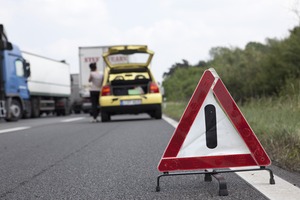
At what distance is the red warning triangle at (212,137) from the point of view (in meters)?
4.06

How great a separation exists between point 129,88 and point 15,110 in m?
6.08

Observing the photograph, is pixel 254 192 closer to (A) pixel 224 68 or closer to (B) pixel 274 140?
(B) pixel 274 140

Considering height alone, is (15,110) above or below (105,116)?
above

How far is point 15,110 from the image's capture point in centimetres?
1992

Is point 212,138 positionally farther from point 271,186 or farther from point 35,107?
point 35,107

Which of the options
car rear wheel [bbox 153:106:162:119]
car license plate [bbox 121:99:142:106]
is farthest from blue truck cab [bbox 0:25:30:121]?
car rear wheel [bbox 153:106:162:119]

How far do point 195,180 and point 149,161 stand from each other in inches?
54.8

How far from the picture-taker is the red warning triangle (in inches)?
160

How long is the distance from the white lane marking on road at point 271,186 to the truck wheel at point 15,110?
15949 mm

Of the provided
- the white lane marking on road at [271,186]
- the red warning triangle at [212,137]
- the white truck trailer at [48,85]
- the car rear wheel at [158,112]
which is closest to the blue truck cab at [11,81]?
the white truck trailer at [48,85]

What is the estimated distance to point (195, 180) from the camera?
14.9 feet

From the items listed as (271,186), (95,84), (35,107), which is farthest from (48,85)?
(271,186)

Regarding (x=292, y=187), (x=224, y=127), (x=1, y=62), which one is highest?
(x=1, y=62)

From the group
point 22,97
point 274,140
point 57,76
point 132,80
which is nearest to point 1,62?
point 22,97
